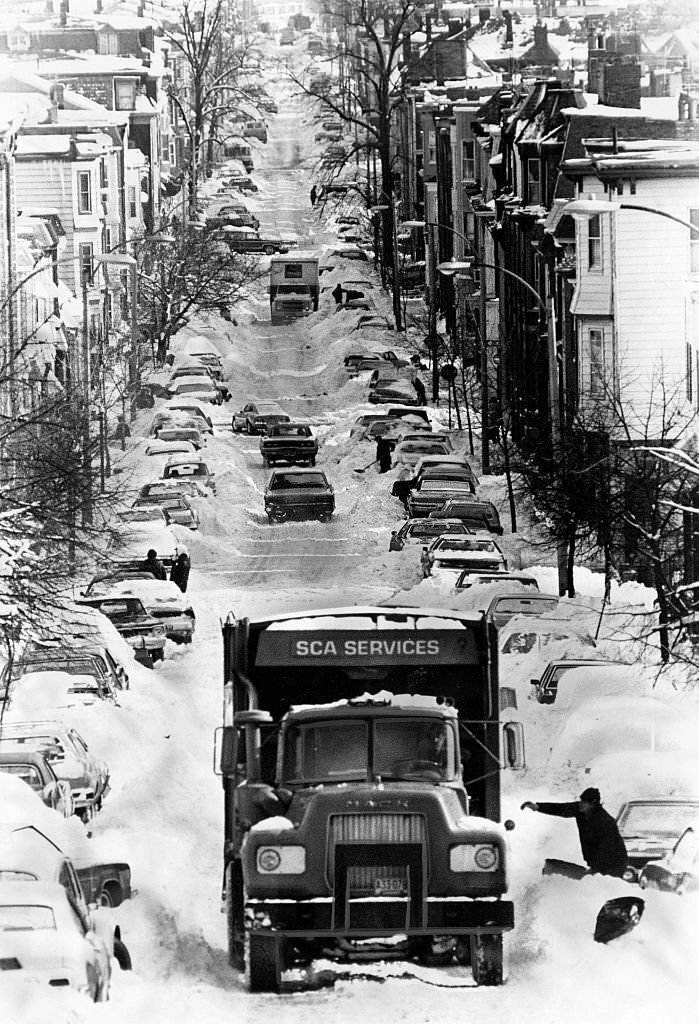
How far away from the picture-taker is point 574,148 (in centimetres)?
5884

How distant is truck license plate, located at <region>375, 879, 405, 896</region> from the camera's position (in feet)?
58.3

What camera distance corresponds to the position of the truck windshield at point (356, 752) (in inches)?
712

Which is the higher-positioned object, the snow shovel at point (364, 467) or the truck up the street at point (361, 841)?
the truck up the street at point (361, 841)

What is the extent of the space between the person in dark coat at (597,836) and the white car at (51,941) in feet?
14.9

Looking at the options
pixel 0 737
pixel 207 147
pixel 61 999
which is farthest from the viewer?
pixel 207 147

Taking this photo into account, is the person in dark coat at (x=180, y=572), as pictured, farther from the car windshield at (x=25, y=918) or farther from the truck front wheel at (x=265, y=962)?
the car windshield at (x=25, y=918)

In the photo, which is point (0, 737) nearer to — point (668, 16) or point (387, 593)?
point (387, 593)

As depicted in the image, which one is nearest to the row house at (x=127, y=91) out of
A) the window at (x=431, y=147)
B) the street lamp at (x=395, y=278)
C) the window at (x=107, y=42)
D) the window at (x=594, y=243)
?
the window at (x=107, y=42)

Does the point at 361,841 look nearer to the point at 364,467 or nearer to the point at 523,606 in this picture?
the point at 523,606

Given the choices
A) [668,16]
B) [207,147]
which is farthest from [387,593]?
[207,147]

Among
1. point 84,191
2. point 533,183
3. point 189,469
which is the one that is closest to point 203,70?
point 84,191

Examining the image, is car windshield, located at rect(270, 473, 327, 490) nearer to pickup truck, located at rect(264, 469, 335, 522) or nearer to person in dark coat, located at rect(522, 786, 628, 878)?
pickup truck, located at rect(264, 469, 335, 522)

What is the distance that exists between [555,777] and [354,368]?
5812 centimetres

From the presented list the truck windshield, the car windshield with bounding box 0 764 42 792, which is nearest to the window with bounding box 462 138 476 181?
the car windshield with bounding box 0 764 42 792
